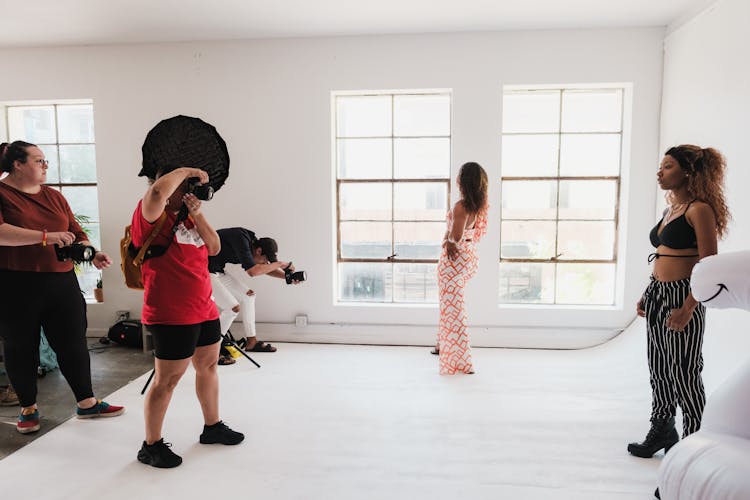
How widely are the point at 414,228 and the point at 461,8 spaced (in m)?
1.77

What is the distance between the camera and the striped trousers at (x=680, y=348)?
1.94 meters

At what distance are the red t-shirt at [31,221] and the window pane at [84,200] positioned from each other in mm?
2174

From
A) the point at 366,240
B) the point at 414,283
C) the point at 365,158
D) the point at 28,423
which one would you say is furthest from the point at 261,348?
the point at 365,158

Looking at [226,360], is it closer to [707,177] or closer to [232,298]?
[232,298]

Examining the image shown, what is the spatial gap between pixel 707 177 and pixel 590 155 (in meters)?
2.19

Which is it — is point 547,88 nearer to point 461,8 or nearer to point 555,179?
point 555,179

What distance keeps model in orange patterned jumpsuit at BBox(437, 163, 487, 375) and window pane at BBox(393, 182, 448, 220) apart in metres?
0.86

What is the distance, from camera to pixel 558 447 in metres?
2.34

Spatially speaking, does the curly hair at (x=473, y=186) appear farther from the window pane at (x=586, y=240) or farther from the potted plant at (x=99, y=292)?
the potted plant at (x=99, y=292)

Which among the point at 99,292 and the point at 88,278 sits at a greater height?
the point at 88,278

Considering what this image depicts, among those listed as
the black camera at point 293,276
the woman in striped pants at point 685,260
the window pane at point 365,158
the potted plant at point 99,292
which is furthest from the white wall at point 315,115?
the woman in striped pants at point 685,260

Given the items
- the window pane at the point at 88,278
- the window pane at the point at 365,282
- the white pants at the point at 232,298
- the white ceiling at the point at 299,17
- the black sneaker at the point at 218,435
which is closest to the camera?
the black sneaker at the point at 218,435

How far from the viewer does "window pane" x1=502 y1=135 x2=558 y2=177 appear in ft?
13.1

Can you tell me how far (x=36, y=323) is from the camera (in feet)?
8.08
